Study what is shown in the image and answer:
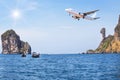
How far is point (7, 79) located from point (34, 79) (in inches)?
196

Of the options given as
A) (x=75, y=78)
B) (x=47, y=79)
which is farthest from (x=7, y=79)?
(x=75, y=78)

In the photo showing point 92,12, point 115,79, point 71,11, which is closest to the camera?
point 92,12

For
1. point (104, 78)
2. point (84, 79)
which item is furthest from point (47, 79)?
point (104, 78)

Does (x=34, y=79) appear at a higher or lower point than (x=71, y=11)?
lower

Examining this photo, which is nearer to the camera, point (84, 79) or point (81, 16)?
point (81, 16)

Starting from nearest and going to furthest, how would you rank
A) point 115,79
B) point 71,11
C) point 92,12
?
point 92,12 → point 71,11 → point 115,79

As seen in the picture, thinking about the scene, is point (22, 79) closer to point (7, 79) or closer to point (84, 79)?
point (7, 79)

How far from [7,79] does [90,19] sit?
1983cm

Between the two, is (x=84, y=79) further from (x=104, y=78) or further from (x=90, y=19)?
(x=90, y=19)

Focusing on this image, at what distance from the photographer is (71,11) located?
2121 inches

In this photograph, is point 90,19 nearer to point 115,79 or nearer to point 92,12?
point 92,12

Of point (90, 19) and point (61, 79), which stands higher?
point (90, 19)

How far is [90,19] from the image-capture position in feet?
169

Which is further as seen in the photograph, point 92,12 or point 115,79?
point 115,79
